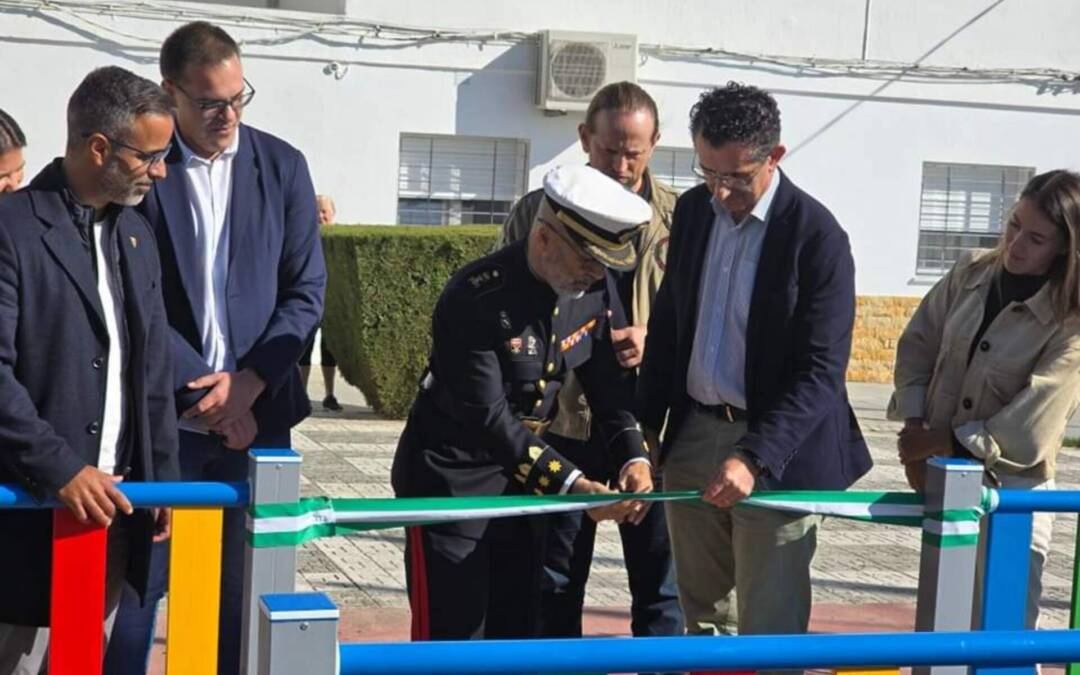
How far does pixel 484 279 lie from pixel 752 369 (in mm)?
736

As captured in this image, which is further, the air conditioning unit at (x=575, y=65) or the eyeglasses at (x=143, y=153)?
the air conditioning unit at (x=575, y=65)

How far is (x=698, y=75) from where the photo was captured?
1753 cm

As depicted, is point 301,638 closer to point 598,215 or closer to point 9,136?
point 598,215

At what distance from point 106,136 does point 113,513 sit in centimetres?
87

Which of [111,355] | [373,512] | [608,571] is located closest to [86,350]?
[111,355]

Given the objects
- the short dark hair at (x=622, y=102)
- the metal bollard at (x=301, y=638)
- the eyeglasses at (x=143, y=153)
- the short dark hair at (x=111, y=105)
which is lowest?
the metal bollard at (x=301, y=638)

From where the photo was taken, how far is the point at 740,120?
4.04 metres

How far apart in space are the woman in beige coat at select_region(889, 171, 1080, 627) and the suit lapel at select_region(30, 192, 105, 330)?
2.31m

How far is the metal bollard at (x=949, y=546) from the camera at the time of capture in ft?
12.0

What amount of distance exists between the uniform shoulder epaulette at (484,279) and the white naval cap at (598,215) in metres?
0.23

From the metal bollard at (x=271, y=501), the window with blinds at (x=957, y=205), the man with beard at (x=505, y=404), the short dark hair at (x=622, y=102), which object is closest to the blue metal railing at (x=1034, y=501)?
the man with beard at (x=505, y=404)

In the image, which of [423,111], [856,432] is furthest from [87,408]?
[423,111]

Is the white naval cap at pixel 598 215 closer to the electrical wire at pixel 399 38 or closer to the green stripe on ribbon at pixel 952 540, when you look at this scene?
the green stripe on ribbon at pixel 952 540

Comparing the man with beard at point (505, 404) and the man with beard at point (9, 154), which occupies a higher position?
the man with beard at point (9, 154)
